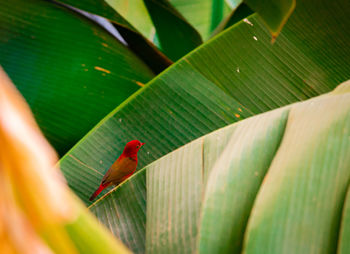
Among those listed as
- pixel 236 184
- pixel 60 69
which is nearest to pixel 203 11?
pixel 60 69

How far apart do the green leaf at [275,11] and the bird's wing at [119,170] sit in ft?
1.80

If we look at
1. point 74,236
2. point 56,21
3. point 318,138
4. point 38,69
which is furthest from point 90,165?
point 74,236

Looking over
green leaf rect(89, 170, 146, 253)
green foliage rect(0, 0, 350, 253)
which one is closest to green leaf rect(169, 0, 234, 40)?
green foliage rect(0, 0, 350, 253)

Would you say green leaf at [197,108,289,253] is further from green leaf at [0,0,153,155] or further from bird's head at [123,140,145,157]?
green leaf at [0,0,153,155]

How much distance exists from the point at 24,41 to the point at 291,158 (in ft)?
2.60

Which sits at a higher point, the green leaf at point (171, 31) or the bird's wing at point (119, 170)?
the green leaf at point (171, 31)

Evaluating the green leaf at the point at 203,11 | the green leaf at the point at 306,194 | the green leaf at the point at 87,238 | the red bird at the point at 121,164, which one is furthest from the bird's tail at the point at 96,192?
the green leaf at the point at 203,11

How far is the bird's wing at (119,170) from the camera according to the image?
0.73 meters

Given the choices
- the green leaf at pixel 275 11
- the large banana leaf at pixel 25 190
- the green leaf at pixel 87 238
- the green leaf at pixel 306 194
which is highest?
the large banana leaf at pixel 25 190

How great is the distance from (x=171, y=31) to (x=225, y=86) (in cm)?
47

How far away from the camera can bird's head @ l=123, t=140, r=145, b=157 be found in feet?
2.34

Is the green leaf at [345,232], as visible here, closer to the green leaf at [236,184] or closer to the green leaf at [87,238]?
the green leaf at [236,184]

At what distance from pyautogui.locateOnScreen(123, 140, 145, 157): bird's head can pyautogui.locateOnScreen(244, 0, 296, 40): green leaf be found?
1.69 feet

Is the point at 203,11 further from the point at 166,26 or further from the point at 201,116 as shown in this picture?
the point at 201,116
